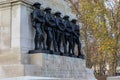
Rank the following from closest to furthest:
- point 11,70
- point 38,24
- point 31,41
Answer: point 11,70, point 38,24, point 31,41

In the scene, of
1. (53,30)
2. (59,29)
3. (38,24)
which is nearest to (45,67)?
(38,24)

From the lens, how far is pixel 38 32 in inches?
567

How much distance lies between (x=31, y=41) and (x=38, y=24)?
2.95ft

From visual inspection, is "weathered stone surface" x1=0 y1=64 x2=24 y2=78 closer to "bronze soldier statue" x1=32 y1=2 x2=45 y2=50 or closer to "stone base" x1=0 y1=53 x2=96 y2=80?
"stone base" x1=0 y1=53 x2=96 y2=80

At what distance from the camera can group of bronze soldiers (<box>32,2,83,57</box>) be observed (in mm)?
14570

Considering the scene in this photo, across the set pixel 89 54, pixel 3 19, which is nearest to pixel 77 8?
pixel 89 54

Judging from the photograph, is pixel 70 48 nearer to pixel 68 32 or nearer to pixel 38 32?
pixel 68 32

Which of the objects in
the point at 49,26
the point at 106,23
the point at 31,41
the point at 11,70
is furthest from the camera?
the point at 106,23

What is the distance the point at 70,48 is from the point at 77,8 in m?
17.6

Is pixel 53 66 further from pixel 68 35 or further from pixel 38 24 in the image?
pixel 68 35

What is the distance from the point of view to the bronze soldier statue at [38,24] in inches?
568

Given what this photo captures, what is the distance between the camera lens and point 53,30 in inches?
621

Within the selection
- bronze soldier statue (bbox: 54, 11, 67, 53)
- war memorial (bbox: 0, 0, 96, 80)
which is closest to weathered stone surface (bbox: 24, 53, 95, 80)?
war memorial (bbox: 0, 0, 96, 80)

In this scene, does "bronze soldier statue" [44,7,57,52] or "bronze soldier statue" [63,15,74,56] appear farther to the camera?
"bronze soldier statue" [63,15,74,56]
